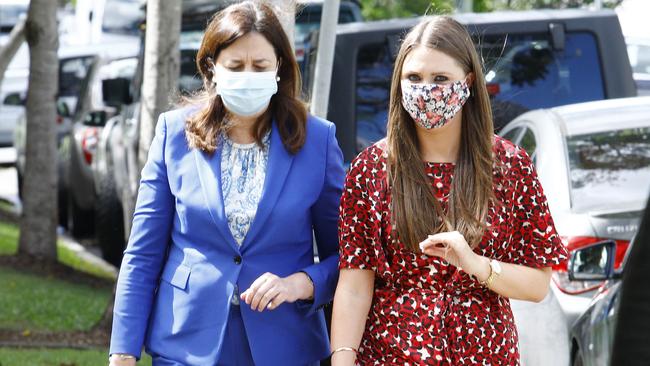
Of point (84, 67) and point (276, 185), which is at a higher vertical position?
point (276, 185)

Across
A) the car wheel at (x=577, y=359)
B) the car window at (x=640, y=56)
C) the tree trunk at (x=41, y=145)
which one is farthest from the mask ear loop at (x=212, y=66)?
the car window at (x=640, y=56)

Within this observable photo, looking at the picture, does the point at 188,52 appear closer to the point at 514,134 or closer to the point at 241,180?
the point at 514,134

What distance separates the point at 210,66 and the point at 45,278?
881 centimetres

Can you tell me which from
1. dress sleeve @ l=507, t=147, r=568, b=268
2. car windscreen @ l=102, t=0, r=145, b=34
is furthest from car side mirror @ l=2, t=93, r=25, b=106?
dress sleeve @ l=507, t=147, r=568, b=268

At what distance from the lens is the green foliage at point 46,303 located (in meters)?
10.1

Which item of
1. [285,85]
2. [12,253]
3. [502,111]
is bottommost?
[12,253]

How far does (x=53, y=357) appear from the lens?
8469 mm

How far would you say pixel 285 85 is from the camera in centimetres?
393

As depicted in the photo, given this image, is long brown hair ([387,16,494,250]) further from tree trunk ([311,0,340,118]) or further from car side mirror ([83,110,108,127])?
car side mirror ([83,110,108,127])

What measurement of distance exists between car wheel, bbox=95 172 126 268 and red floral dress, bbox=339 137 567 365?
32.1 feet

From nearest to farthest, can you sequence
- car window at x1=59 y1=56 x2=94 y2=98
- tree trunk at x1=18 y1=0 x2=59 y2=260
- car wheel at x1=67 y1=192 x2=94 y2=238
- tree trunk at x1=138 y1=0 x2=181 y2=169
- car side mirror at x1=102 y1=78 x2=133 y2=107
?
tree trunk at x1=138 y1=0 x2=181 y2=169
car side mirror at x1=102 y1=78 x2=133 y2=107
tree trunk at x1=18 y1=0 x2=59 y2=260
car wheel at x1=67 y1=192 x2=94 y2=238
car window at x1=59 y1=56 x2=94 y2=98

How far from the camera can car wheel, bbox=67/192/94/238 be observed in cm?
1650

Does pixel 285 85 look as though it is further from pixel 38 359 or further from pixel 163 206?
pixel 38 359

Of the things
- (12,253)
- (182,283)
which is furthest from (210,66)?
(12,253)
